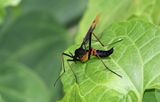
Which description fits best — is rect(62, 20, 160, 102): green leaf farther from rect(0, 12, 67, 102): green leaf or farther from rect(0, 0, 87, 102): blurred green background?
rect(0, 12, 67, 102): green leaf

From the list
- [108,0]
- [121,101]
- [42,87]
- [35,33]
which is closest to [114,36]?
[121,101]

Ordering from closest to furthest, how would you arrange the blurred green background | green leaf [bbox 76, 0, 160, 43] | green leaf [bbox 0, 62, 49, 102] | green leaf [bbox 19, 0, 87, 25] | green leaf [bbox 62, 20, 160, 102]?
green leaf [bbox 62, 20, 160, 102] < green leaf [bbox 76, 0, 160, 43] < green leaf [bbox 0, 62, 49, 102] < the blurred green background < green leaf [bbox 19, 0, 87, 25]

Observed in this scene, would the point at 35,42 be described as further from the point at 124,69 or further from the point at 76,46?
the point at 124,69

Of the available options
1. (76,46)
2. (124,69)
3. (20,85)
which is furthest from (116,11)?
(20,85)

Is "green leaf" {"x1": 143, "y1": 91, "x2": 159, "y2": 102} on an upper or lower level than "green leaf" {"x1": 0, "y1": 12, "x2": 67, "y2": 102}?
lower

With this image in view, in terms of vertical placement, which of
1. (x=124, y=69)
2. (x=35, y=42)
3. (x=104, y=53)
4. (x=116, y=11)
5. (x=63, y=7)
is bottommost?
(x=124, y=69)

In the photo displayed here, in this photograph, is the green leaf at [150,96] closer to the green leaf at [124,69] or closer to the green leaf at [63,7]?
the green leaf at [124,69]

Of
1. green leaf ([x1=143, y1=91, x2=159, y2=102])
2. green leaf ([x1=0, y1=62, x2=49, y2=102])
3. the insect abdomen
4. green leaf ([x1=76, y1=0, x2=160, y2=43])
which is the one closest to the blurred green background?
green leaf ([x1=0, y1=62, x2=49, y2=102])

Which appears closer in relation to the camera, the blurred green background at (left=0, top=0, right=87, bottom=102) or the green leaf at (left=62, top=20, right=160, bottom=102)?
the green leaf at (left=62, top=20, right=160, bottom=102)
